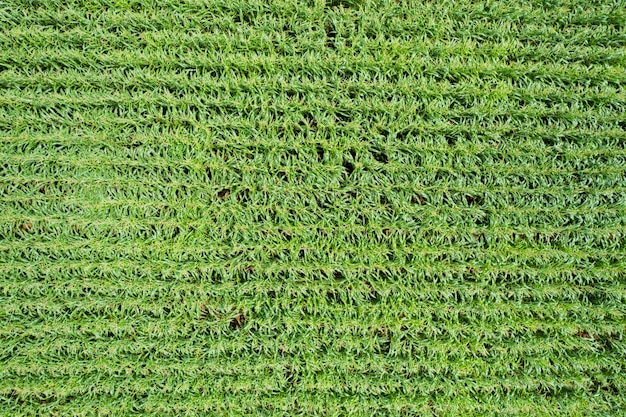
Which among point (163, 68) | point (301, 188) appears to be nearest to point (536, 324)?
point (301, 188)

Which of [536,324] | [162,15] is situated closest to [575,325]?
[536,324]

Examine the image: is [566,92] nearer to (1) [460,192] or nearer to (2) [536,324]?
(1) [460,192]

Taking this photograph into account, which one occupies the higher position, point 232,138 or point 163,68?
point 163,68

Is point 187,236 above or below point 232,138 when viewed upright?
below

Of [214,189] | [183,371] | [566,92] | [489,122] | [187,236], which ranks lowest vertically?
[183,371]

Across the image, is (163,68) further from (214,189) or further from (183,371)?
(183,371)

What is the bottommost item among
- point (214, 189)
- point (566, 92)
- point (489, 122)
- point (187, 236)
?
point (187, 236)
